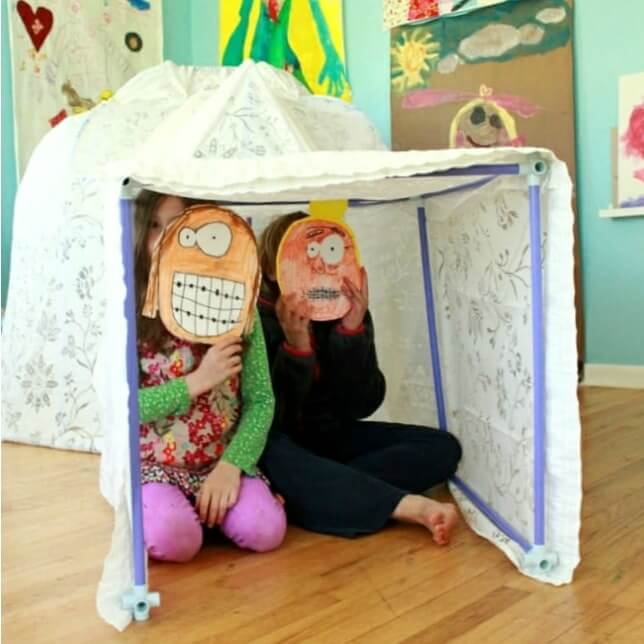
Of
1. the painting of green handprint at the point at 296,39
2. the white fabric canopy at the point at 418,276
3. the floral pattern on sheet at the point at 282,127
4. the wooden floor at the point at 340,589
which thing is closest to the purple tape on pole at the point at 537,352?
the white fabric canopy at the point at 418,276

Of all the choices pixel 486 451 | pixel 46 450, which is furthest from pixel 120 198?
pixel 46 450

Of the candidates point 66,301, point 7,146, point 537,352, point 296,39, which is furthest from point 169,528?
point 296,39

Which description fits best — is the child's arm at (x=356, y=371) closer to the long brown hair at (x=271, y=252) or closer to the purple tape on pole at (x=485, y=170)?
the long brown hair at (x=271, y=252)

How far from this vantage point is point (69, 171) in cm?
198

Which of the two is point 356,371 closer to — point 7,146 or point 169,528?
point 169,528

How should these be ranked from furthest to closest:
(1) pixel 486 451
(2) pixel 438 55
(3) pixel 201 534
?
(2) pixel 438 55 → (1) pixel 486 451 → (3) pixel 201 534

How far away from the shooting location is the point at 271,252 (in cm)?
132

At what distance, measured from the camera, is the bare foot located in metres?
1.14

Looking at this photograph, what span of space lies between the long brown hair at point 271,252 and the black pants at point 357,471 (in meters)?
0.22

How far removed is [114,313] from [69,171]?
1138mm

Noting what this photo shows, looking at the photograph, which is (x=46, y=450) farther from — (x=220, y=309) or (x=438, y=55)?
(x=438, y=55)

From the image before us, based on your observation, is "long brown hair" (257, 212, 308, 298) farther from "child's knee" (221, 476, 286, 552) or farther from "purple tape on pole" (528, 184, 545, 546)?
"purple tape on pole" (528, 184, 545, 546)

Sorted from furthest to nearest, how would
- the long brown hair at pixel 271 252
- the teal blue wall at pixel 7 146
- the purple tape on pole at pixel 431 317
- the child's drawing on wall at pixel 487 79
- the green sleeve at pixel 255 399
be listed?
the teal blue wall at pixel 7 146 < the child's drawing on wall at pixel 487 79 < the purple tape on pole at pixel 431 317 < the long brown hair at pixel 271 252 < the green sleeve at pixel 255 399

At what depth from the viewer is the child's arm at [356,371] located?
1.29 meters
